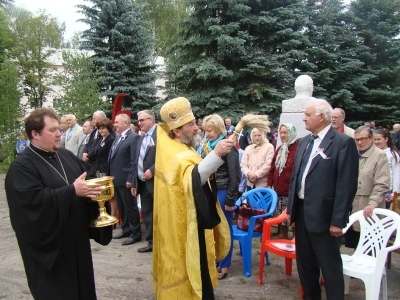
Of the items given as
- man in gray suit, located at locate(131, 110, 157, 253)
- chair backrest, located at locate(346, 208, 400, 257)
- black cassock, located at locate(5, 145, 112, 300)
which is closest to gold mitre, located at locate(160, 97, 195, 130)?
black cassock, located at locate(5, 145, 112, 300)

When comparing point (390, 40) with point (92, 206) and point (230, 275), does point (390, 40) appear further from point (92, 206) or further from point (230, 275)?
point (92, 206)

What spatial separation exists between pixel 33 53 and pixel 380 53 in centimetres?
2126

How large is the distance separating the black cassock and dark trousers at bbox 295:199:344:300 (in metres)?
1.82

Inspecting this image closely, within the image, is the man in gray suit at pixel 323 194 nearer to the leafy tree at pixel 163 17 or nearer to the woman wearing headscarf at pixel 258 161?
the woman wearing headscarf at pixel 258 161

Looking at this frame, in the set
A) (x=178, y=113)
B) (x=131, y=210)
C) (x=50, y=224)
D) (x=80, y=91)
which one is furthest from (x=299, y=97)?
(x=80, y=91)

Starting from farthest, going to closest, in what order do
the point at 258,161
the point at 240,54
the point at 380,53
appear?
1. the point at 380,53
2. the point at 240,54
3. the point at 258,161

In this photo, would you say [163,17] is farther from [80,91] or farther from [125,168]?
[125,168]

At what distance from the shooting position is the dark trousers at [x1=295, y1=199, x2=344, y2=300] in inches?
130

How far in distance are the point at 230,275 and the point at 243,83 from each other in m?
11.0

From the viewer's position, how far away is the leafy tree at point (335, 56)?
632 inches

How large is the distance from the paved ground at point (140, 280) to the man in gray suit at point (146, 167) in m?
0.47

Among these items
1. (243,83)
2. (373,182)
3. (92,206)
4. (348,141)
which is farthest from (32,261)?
(243,83)

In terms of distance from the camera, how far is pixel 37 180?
261 centimetres

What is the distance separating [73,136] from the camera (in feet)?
28.1
